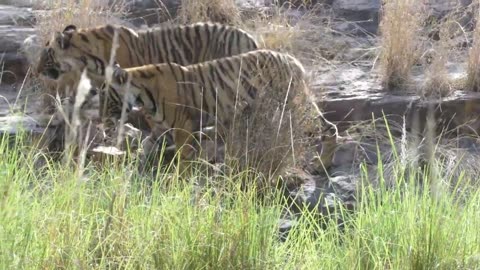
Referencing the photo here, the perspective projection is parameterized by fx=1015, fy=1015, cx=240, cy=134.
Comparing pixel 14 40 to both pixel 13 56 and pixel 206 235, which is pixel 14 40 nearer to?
pixel 13 56

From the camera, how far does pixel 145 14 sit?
8539 millimetres

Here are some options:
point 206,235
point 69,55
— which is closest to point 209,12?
point 69,55

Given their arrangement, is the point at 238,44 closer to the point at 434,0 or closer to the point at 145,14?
the point at 145,14

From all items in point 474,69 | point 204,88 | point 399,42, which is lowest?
point 474,69

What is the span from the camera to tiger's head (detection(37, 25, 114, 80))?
661cm

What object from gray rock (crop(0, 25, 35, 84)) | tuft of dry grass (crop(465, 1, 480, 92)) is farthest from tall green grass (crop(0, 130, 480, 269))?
gray rock (crop(0, 25, 35, 84))

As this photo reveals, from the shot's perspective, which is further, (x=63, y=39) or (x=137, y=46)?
(x=137, y=46)

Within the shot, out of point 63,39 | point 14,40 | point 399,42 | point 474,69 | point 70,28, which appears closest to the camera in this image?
point 63,39

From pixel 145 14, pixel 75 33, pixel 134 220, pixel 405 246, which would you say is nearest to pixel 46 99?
pixel 75 33

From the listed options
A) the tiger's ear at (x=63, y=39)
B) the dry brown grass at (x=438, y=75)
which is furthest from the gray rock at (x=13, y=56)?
the dry brown grass at (x=438, y=75)

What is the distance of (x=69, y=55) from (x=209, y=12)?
1.77 m

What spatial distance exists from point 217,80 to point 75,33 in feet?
3.75

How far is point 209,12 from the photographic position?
809 cm

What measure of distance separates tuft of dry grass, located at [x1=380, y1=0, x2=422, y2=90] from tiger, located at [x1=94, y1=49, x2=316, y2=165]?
1284 millimetres
